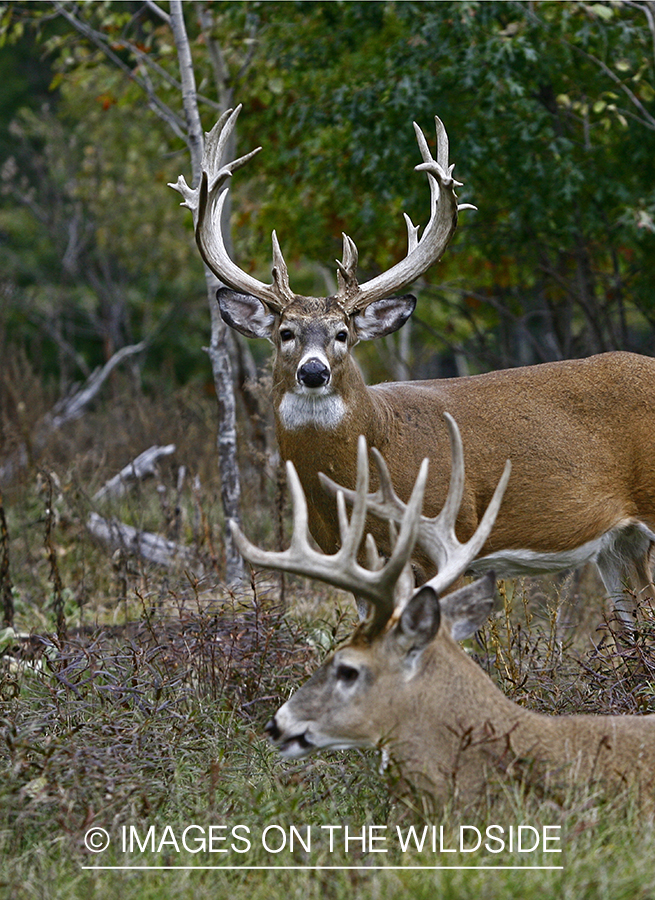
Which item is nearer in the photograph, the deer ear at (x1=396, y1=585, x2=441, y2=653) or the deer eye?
the deer ear at (x1=396, y1=585, x2=441, y2=653)

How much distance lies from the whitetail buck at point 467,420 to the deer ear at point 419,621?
5.36ft

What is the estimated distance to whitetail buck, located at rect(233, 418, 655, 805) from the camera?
136 inches

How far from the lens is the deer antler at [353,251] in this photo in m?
5.33

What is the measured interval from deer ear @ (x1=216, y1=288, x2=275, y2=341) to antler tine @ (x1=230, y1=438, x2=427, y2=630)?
6.86 feet

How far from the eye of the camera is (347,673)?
11.6 ft

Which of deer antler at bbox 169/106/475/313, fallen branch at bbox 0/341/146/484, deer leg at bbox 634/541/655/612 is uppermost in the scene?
fallen branch at bbox 0/341/146/484

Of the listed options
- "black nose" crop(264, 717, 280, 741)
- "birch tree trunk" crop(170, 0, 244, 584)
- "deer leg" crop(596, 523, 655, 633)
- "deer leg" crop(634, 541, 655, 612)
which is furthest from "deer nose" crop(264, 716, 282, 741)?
"birch tree trunk" crop(170, 0, 244, 584)

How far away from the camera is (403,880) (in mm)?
3102

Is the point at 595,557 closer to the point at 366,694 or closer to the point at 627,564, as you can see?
the point at 627,564

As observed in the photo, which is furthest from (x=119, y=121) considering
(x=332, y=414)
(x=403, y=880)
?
(x=403, y=880)

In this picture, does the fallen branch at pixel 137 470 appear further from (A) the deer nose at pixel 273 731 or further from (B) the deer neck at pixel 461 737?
(B) the deer neck at pixel 461 737

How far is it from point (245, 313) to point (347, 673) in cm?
244

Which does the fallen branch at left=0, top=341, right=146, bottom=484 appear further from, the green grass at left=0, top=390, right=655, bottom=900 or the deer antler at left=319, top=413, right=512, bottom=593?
the deer antler at left=319, top=413, right=512, bottom=593
